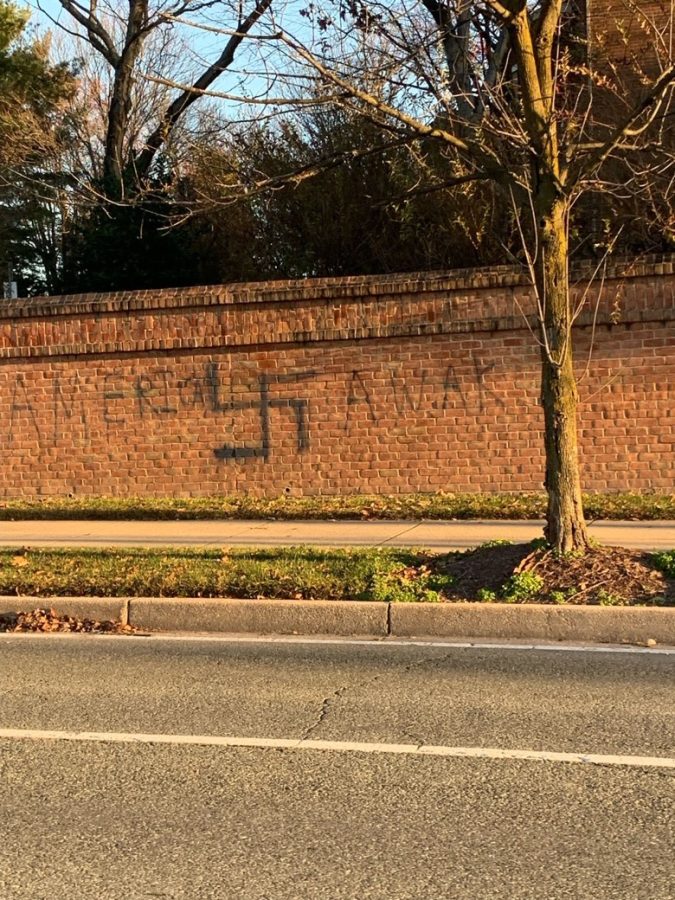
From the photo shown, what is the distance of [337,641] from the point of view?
743 centimetres

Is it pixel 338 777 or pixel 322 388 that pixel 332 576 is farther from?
pixel 322 388

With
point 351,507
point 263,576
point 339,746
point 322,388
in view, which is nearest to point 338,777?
point 339,746

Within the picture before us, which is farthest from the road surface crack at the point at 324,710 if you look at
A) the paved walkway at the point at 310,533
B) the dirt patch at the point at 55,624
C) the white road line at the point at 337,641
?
the paved walkway at the point at 310,533

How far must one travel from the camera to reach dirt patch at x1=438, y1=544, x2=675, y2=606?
299 inches

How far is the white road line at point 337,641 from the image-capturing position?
22.8 feet

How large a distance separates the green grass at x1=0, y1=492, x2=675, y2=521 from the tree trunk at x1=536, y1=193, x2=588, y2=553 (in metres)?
3.41

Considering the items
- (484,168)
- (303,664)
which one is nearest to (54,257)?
(484,168)

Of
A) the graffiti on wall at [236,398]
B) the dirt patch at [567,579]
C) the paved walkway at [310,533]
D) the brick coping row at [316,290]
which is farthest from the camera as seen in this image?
the graffiti on wall at [236,398]

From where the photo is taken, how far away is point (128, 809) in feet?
14.1

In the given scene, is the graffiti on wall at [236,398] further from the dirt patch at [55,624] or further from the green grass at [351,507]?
the dirt patch at [55,624]

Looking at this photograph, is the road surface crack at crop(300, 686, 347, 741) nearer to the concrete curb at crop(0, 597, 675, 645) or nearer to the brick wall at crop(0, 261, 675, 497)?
the concrete curb at crop(0, 597, 675, 645)

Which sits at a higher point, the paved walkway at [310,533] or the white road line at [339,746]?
the paved walkway at [310,533]

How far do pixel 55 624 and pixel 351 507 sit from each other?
5248mm

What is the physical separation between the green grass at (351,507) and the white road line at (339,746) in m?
6.93
